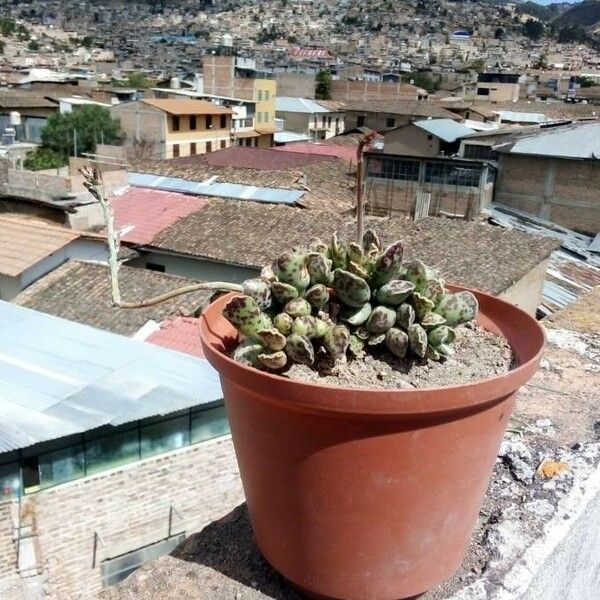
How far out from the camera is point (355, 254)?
1.86m

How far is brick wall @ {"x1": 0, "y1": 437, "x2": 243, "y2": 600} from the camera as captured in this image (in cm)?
590

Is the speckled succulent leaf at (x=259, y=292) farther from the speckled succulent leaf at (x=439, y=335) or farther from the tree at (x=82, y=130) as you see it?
the tree at (x=82, y=130)

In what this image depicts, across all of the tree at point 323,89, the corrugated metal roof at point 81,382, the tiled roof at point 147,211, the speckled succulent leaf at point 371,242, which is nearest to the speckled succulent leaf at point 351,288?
the speckled succulent leaf at point 371,242

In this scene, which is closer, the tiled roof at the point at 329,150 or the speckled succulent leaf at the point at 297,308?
the speckled succulent leaf at the point at 297,308

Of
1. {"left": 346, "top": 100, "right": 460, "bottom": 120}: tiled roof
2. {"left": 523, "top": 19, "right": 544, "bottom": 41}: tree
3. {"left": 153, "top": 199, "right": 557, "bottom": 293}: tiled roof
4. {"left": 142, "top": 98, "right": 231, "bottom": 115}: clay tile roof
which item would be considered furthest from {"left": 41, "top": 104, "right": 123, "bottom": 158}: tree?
{"left": 523, "top": 19, "right": 544, "bottom": 41}: tree

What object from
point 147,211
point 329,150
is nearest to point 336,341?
point 147,211

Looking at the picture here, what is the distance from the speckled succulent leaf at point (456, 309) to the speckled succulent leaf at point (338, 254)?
290 mm

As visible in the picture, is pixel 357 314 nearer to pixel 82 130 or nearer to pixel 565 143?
pixel 565 143

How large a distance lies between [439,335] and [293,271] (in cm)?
42

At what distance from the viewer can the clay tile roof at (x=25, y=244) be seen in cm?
1202

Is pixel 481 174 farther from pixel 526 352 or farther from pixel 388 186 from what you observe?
pixel 526 352

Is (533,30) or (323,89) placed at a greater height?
(533,30)

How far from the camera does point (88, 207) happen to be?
1567 centimetres

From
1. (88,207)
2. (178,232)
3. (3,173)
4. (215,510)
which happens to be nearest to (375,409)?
(215,510)
